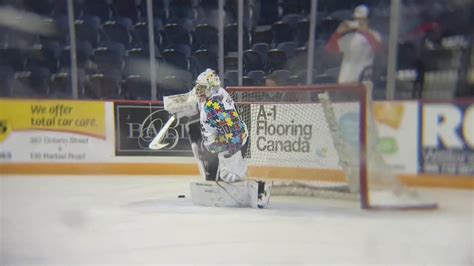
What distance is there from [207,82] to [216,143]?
0.18 metres

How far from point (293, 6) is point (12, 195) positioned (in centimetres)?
98

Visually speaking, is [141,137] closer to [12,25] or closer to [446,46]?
[12,25]

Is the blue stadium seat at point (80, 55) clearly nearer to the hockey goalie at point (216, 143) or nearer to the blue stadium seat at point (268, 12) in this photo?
the hockey goalie at point (216, 143)

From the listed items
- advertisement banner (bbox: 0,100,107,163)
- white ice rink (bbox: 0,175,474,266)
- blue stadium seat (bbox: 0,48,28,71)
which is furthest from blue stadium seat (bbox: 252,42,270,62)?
blue stadium seat (bbox: 0,48,28,71)

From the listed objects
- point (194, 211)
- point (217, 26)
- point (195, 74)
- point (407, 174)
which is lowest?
point (194, 211)

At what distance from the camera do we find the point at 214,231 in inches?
39.4

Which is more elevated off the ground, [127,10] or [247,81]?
[127,10]

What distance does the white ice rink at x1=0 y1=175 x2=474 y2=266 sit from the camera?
0.90 metres

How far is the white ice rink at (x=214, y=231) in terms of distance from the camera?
90cm

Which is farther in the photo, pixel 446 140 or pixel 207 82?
pixel 207 82

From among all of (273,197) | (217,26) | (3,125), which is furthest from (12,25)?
(273,197)

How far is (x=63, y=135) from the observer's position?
Result: 138cm

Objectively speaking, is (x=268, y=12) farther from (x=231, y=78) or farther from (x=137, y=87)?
(x=137, y=87)

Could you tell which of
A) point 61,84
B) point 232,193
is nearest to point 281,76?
point 232,193
